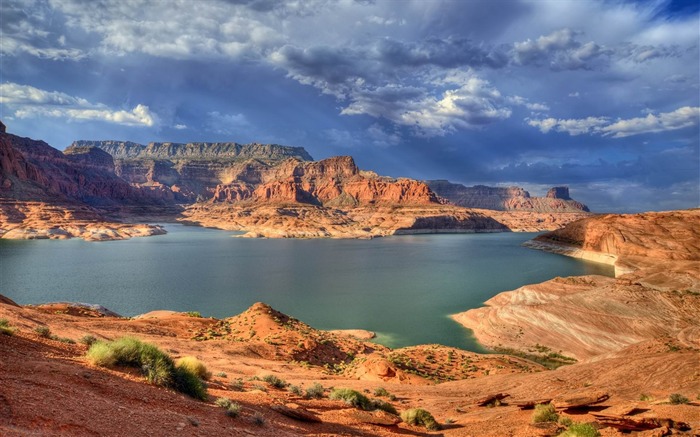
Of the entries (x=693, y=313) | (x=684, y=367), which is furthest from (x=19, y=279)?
(x=693, y=313)

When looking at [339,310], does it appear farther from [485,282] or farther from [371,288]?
[485,282]

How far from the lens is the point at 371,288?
65938mm

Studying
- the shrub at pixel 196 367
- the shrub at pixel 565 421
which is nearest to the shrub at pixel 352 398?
the shrub at pixel 196 367

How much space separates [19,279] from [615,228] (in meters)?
127

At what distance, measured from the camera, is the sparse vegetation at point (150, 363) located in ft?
37.3

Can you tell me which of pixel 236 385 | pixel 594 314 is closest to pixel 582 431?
pixel 236 385

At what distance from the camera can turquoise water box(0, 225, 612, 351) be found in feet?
160

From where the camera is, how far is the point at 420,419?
44.6ft

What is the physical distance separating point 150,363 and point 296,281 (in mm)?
60522

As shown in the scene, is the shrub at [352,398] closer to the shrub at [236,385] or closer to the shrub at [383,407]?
the shrub at [383,407]

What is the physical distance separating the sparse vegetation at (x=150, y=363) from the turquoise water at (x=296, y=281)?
2840cm

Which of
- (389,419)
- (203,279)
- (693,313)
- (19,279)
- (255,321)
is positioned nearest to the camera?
(389,419)

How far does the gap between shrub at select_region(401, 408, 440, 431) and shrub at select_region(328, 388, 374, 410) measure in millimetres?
1400

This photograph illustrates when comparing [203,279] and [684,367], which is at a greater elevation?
[684,367]
